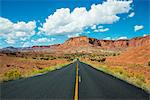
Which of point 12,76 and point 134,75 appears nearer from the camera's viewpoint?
point 12,76

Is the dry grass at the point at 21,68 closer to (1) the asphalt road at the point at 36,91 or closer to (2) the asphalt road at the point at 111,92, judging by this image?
(1) the asphalt road at the point at 36,91

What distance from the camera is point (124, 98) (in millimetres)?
10469

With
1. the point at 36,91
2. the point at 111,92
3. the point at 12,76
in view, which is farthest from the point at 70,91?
the point at 12,76

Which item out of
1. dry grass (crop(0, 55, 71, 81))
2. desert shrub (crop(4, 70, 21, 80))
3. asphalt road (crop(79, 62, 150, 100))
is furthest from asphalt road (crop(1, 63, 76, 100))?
dry grass (crop(0, 55, 71, 81))

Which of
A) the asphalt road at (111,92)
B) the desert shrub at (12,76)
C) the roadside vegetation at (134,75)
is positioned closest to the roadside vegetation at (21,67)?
the desert shrub at (12,76)

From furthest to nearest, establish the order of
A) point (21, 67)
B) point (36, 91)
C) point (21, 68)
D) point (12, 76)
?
1. point (21, 67)
2. point (21, 68)
3. point (12, 76)
4. point (36, 91)

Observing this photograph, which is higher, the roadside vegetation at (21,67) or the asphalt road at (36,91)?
the roadside vegetation at (21,67)

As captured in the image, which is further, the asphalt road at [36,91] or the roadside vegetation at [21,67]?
the roadside vegetation at [21,67]

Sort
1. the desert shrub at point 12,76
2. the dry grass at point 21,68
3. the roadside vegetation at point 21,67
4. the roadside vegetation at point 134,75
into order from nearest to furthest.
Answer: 1. the roadside vegetation at point 134,75
2. the desert shrub at point 12,76
3. the roadside vegetation at point 21,67
4. the dry grass at point 21,68

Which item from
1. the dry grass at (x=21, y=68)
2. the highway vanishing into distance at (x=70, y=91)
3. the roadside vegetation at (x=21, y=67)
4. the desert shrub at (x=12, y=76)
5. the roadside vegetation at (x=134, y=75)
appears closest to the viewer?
the highway vanishing into distance at (x=70, y=91)

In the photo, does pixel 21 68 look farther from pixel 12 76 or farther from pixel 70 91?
pixel 70 91

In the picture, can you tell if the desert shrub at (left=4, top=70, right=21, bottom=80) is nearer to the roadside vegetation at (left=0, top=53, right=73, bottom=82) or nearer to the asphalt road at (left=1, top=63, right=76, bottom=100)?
the roadside vegetation at (left=0, top=53, right=73, bottom=82)

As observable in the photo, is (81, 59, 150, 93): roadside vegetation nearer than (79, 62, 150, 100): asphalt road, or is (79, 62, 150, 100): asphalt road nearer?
(79, 62, 150, 100): asphalt road

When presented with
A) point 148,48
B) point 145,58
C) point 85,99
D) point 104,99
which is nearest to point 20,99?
point 85,99
